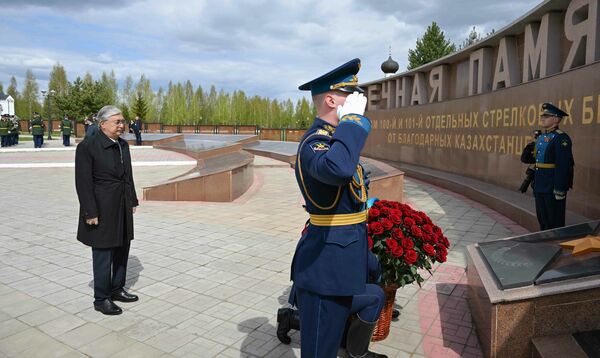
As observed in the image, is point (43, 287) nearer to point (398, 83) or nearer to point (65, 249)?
point (65, 249)

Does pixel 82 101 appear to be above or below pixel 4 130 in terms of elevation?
above

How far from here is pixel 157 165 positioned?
17.2 meters

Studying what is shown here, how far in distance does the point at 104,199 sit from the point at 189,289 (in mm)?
1278

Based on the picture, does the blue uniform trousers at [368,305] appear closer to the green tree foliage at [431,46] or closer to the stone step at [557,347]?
the stone step at [557,347]

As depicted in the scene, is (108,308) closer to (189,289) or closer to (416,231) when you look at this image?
(189,289)

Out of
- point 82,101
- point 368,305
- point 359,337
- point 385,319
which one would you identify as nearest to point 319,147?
point 368,305

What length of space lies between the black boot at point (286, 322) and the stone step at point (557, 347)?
1.59 m

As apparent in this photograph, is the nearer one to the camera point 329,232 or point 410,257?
point 329,232

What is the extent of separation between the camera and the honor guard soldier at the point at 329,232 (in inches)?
92.4

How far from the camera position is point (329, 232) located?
7.90 feet

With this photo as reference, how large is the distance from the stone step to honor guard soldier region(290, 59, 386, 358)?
1.19 m

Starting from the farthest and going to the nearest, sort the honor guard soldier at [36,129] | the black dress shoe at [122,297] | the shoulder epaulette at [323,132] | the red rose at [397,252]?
1. the honor guard soldier at [36,129]
2. the black dress shoe at [122,297]
3. the red rose at [397,252]
4. the shoulder epaulette at [323,132]

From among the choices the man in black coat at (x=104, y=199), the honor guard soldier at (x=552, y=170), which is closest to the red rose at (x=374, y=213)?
the man in black coat at (x=104, y=199)

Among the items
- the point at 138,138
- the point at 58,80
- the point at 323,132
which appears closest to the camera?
the point at 323,132
